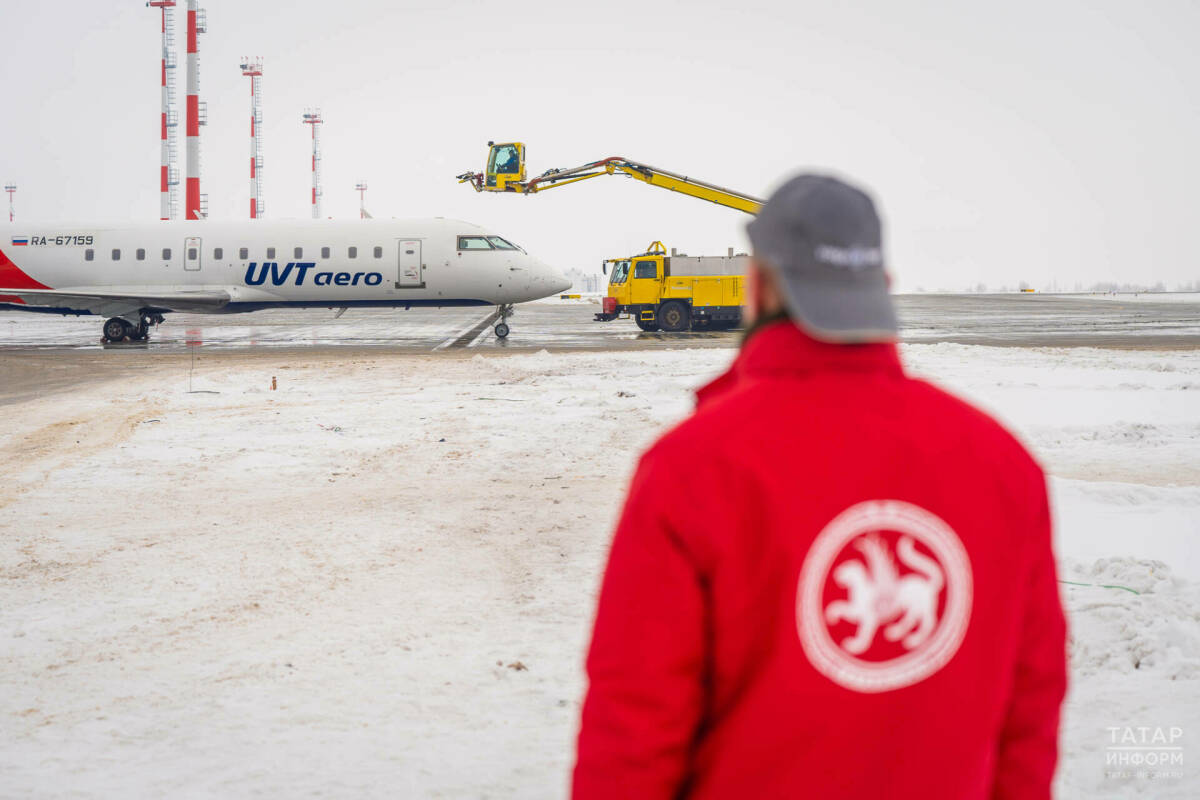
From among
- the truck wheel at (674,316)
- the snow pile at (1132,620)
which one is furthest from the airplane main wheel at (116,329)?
the snow pile at (1132,620)

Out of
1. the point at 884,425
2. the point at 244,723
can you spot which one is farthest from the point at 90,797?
the point at 884,425

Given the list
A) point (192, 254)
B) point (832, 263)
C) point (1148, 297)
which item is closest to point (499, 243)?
point (192, 254)

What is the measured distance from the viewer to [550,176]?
29.5 metres

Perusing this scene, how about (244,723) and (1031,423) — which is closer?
(244,723)

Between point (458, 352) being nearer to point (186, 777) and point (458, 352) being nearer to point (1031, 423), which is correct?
point (1031, 423)

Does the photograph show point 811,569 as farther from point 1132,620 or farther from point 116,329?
point 116,329

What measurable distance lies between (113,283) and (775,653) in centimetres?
2842

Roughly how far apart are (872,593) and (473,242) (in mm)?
25072

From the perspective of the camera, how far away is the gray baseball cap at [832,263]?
1.59 metres

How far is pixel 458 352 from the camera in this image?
915 inches

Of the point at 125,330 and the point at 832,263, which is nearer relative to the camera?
the point at 832,263

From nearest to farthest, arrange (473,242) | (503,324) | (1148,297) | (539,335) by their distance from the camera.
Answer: (473,242) < (503,324) < (539,335) < (1148,297)

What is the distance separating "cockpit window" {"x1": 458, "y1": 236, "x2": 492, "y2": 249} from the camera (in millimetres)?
25875

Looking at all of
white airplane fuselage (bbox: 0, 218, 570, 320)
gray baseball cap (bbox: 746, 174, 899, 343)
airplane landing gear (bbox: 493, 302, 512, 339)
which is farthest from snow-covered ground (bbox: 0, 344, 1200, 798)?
airplane landing gear (bbox: 493, 302, 512, 339)
